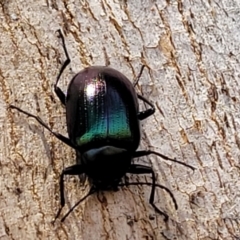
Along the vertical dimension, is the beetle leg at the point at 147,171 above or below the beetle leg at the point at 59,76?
below

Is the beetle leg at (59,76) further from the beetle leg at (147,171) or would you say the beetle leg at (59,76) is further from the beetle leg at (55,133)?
the beetle leg at (147,171)

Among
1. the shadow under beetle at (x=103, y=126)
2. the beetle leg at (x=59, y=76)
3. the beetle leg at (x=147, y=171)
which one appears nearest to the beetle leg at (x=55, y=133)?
the shadow under beetle at (x=103, y=126)

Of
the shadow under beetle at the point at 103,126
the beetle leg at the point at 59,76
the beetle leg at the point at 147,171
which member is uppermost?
the beetle leg at the point at 59,76

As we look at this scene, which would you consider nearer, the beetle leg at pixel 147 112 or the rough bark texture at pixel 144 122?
the rough bark texture at pixel 144 122

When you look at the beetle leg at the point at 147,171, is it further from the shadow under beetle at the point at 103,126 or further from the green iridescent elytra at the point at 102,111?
the green iridescent elytra at the point at 102,111

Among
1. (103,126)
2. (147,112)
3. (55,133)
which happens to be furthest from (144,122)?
(55,133)
